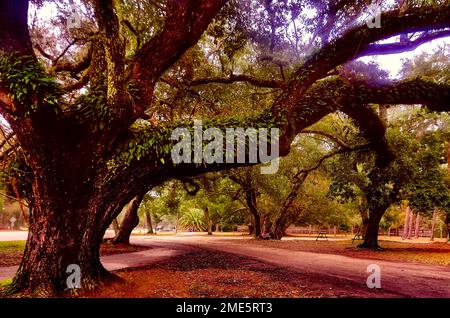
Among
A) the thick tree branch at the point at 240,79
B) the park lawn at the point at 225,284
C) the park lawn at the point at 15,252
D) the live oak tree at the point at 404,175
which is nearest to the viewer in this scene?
the park lawn at the point at 225,284

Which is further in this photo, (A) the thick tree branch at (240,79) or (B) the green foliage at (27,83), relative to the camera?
(A) the thick tree branch at (240,79)

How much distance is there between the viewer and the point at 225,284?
621 centimetres

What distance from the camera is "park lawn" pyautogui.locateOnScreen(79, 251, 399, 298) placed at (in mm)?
5336

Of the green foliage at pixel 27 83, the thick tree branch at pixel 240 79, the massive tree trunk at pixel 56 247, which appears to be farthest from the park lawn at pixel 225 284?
the thick tree branch at pixel 240 79

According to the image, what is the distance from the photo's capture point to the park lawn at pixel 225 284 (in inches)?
210

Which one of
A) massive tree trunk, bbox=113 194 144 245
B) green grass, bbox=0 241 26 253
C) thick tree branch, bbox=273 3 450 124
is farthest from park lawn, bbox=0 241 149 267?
thick tree branch, bbox=273 3 450 124

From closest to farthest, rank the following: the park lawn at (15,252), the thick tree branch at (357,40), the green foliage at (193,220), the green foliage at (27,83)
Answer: the green foliage at (27,83)
the thick tree branch at (357,40)
the park lawn at (15,252)
the green foliage at (193,220)

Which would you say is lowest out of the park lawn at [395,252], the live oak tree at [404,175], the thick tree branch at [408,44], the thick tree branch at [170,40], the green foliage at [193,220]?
the green foliage at [193,220]

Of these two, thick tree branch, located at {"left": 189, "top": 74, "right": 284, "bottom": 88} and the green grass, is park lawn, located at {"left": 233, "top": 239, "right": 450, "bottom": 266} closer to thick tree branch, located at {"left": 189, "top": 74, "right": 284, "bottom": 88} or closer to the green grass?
thick tree branch, located at {"left": 189, "top": 74, "right": 284, "bottom": 88}

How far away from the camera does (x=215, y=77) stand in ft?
36.8

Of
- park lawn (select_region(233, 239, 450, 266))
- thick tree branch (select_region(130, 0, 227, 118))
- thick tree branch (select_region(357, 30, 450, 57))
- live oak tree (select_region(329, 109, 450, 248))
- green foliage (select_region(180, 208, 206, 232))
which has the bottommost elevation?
green foliage (select_region(180, 208, 206, 232))

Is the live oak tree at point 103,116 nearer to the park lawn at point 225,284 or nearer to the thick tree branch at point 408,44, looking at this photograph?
the thick tree branch at point 408,44

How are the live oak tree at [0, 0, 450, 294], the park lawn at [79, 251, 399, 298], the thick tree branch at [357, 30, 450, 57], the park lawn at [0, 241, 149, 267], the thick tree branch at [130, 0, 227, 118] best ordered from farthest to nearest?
the park lawn at [0, 241, 149, 267], the thick tree branch at [357, 30, 450, 57], the thick tree branch at [130, 0, 227, 118], the park lawn at [79, 251, 399, 298], the live oak tree at [0, 0, 450, 294]

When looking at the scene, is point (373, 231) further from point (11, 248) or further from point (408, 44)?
point (11, 248)
